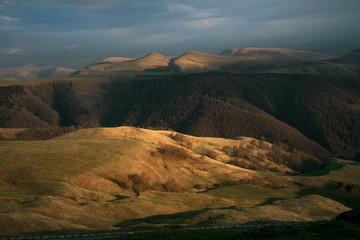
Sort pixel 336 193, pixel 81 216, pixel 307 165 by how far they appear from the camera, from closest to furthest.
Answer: pixel 81 216 < pixel 336 193 < pixel 307 165

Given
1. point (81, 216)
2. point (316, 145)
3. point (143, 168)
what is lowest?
point (316, 145)

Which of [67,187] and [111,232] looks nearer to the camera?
[111,232]

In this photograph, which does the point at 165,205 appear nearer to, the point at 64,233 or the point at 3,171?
the point at 64,233

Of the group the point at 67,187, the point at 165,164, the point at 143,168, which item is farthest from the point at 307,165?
the point at 67,187

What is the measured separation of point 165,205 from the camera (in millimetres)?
57469

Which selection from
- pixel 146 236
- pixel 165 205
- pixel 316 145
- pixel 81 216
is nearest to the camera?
pixel 146 236

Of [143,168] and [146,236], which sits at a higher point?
[146,236]

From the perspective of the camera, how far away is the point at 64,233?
3238 centimetres

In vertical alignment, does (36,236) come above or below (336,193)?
above

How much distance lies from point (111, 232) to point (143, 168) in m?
50.4

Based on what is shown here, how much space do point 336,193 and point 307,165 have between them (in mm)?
69405

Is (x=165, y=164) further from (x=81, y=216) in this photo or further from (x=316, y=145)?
(x=316, y=145)

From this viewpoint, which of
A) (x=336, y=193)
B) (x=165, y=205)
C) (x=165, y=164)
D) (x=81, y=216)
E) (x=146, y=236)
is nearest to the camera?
(x=146, y=236)

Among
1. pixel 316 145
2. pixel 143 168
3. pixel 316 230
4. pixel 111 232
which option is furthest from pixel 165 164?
pixel 316 145
